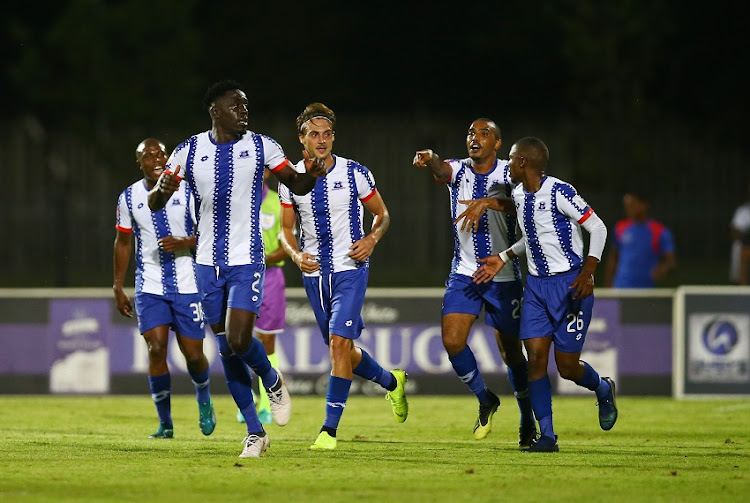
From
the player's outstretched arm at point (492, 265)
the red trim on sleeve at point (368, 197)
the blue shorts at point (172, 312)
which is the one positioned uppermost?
the red trim on sleeve at point (368, 197)

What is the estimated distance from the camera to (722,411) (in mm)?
13641

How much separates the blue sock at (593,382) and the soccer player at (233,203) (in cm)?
239

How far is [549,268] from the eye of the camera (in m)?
10.0

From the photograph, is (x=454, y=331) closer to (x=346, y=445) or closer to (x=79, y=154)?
(x=346, y=445)

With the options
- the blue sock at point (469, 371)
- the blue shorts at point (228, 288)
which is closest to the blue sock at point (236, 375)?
the blue shorts at point (228, 288)

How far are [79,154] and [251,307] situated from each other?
73.7 ft

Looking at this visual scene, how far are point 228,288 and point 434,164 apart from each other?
1.79m

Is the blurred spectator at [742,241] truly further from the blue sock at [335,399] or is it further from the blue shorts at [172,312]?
the blue sock at [335,399]

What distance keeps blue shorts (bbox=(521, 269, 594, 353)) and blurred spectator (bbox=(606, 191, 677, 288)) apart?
20.4 ft

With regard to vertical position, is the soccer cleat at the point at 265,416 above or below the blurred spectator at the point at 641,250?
below

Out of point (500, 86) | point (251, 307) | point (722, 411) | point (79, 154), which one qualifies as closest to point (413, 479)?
point (251, 307)

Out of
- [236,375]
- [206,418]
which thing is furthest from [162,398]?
[236,375]

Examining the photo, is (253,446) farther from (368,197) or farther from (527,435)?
(527,435)

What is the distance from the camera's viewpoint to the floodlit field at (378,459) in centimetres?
794
